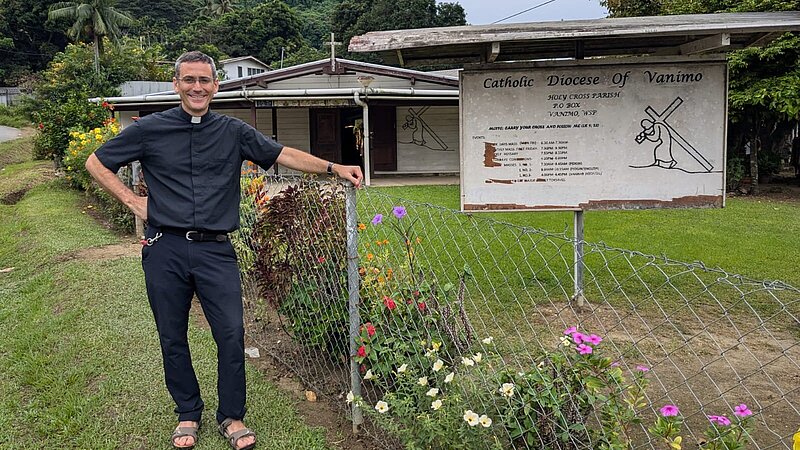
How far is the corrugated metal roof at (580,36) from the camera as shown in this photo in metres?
4.38

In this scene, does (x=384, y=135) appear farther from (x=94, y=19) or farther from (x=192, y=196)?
(x=94, y=19)

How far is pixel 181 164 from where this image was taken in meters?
3.03

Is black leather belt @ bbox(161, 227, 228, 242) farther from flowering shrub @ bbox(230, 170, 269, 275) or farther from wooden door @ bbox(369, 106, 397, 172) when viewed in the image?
wooden door @ bbox(369, 106, 397, 172)

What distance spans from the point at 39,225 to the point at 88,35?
35.7 meters

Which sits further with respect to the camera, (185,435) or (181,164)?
(185,435)

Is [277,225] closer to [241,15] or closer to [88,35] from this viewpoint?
[88,35]

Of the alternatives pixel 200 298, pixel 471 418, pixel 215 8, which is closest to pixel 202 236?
pixel 200 298

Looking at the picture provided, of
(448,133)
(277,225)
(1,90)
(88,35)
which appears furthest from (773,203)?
(1,90)

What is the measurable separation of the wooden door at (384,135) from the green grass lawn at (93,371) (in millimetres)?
11754

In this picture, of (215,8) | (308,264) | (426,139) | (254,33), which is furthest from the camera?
(215,8)

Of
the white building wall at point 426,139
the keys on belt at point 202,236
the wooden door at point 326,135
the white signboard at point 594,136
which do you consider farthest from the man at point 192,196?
the wooden door at point 326,135

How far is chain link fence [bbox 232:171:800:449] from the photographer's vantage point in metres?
2.31

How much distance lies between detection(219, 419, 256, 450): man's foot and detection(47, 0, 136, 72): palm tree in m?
39.3

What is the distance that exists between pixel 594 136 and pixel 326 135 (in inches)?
607
